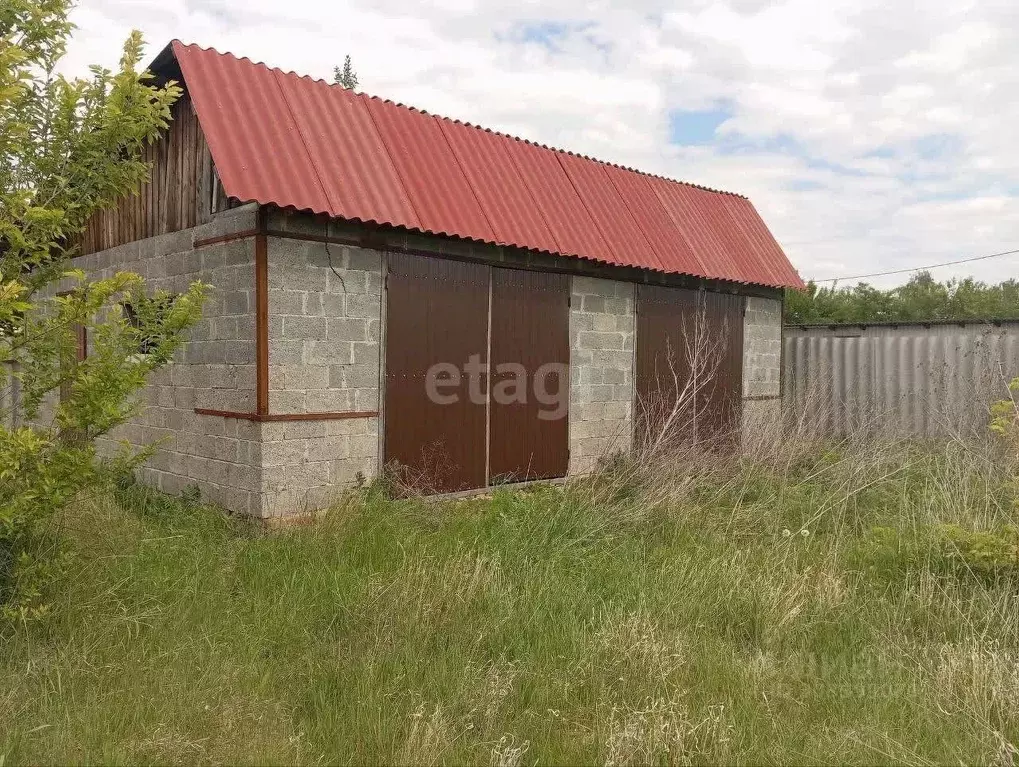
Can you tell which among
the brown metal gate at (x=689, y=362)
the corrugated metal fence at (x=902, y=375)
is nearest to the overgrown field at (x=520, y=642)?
the brown metal gate at (x=689, y=362)

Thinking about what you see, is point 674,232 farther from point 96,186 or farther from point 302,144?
point 96,186

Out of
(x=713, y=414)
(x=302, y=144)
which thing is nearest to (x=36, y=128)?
(x=302, y=144)

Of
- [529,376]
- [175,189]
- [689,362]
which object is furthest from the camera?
[689,362]

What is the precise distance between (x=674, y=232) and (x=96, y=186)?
24.7ft

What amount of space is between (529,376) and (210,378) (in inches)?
126

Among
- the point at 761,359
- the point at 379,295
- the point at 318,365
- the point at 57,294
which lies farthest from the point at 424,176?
the point at 761,359

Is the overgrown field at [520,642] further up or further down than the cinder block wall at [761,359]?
further down

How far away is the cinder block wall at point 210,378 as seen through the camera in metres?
6.39

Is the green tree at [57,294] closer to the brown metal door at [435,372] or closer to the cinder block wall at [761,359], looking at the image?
the brown metal door at [435,372]

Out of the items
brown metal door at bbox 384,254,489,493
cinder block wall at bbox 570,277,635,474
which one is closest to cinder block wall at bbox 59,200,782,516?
brown metal door at bbox 384,254,489,493

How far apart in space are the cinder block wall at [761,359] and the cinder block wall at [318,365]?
19.3 ft

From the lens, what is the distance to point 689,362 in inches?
391

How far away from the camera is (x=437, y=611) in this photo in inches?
174

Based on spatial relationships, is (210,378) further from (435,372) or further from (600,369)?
(600,369)
